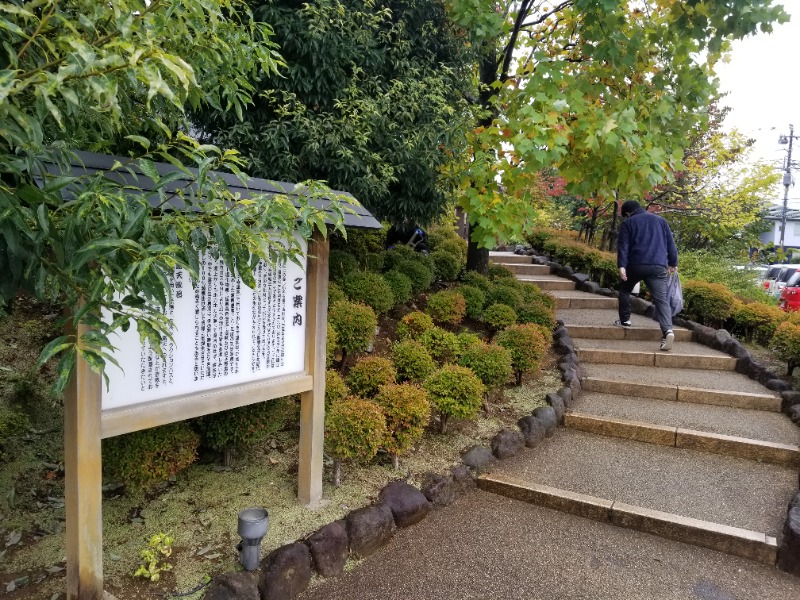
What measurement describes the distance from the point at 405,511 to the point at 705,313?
6579 millimetres

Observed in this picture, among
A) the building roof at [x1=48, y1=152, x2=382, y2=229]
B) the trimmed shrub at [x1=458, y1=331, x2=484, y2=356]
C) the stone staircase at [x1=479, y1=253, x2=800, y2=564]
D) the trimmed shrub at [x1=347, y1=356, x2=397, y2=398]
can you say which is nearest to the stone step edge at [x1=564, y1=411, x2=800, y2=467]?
the stone staircase at [x1=479, y1=253, x2=800, y2=564]

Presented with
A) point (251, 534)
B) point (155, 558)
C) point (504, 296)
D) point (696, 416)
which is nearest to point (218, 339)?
point (251, 534)

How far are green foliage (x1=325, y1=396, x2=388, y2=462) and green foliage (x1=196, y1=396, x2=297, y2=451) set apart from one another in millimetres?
438

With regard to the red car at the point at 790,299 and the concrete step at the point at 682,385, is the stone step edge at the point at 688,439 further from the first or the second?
the red car at the point at 790,299

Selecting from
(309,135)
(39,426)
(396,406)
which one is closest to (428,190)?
(309,135)

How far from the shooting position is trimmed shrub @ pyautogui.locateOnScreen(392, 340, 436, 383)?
498cm

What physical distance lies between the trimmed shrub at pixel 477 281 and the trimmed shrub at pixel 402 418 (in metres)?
3.91

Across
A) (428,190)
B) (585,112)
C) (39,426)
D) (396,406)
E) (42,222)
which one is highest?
(585,112)

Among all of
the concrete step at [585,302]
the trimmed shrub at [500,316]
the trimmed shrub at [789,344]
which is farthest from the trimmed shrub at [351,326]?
the concrete step at [585,302]

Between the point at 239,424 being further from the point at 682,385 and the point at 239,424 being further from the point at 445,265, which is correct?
the point at 445,265

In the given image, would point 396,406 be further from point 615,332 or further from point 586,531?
point 615,332

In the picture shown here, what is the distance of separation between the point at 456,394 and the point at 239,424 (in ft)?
5.95

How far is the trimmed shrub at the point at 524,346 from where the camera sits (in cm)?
568

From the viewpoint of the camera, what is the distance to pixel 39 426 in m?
4.19
